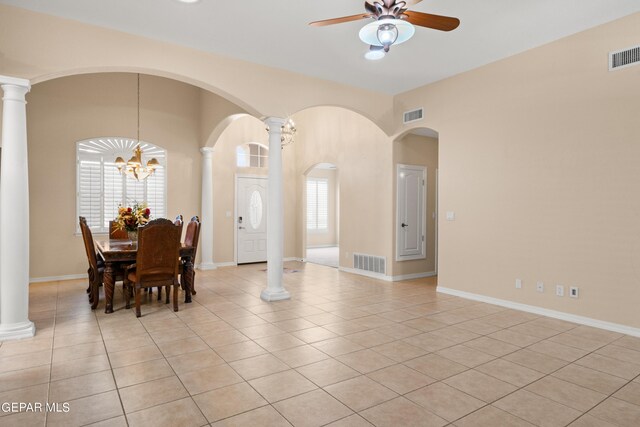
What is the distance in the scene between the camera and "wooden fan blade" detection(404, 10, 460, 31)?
9.39ft

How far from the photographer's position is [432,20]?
292cm

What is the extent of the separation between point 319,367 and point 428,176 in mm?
5060

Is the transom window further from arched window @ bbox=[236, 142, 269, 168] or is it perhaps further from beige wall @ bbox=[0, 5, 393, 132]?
beige wall @ bbox=[0, 5, 393, 132]

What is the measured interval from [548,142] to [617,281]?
1.68m

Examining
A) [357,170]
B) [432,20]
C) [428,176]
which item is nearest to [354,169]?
[357,170]

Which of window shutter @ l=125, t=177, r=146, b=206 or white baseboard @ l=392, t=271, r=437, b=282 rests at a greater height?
window shutter @ l=125, t=177, r=146, b=206

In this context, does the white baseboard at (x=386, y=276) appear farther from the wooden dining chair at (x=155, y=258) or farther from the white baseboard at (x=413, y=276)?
the wooden dining chair at (x=155, y=258)

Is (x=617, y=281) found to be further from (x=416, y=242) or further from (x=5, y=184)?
(x=5, y=184)

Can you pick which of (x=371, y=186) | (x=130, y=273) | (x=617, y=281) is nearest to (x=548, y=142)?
(x=617, y=281)

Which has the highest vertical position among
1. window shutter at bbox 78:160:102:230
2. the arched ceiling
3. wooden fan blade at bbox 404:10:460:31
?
the arched ceiling

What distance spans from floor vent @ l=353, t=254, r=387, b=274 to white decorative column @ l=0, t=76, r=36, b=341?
16.7 ft

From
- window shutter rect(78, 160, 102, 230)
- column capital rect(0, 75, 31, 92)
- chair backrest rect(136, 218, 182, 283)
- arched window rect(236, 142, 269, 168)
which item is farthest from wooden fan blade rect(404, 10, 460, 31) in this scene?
window shutter rect(78, 160, 102, 230)

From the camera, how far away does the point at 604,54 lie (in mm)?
3973

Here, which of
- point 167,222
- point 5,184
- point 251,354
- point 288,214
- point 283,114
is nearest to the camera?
point 251,354
